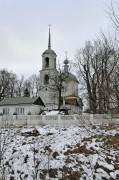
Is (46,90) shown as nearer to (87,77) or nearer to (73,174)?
(87,77)

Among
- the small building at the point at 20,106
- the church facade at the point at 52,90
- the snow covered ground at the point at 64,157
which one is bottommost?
the snow covered ground at the point at 64,157

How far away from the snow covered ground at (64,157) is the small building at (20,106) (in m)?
24.4

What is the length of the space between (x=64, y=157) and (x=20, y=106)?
30.4 m

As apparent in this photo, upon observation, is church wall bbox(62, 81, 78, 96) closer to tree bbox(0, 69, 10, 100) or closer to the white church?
the white church

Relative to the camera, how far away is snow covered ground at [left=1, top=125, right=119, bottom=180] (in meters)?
11.7

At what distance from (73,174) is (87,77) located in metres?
21.9

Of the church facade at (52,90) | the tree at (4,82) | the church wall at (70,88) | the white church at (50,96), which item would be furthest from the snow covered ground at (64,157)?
the tree at (4,82)

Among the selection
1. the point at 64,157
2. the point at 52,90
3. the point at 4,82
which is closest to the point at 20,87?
the point at 4,82

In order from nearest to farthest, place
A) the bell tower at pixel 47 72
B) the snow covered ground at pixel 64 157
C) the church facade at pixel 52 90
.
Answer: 1. the snow covered ground at pixel 64 157
2. the church facade at pixel 52 90
3. the bell tower at pixel 47 72

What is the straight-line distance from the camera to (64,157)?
13.8m

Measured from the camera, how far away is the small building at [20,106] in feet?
142

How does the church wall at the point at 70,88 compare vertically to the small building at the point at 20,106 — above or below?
above

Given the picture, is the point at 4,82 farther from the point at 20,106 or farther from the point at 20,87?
the point at 20,106

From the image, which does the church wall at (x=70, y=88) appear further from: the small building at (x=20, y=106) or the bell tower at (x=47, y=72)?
the small building at (x=20, y=106)
